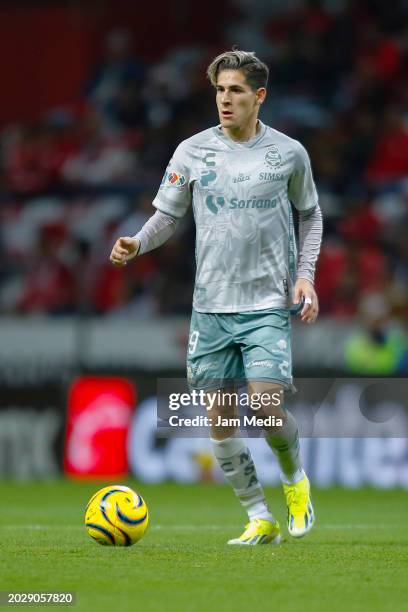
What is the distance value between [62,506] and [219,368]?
12.6 feet

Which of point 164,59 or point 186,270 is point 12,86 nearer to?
point 164,59

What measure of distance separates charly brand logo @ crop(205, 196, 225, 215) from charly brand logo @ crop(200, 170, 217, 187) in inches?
2.9

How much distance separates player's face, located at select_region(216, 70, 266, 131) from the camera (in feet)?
23.1

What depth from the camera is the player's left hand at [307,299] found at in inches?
272

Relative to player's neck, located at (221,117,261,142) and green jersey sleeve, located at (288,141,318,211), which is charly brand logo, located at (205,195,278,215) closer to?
green jersey sleeve, located at (288,141,318,211)

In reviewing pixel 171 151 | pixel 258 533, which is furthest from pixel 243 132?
pixel 171 151

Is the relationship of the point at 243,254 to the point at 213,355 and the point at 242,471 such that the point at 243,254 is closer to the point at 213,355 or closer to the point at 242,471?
the point at 213,355

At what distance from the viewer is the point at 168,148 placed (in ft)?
56.0

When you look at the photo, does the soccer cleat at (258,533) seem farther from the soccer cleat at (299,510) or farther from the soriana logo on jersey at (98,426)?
the soriana logo on jersey at (98,426)

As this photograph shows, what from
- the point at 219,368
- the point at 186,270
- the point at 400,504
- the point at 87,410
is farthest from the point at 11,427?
the point at 219,368

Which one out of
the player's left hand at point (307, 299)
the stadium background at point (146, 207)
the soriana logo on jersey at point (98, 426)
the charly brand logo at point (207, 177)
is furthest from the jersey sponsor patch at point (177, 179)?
the soriana logo on jersey at point (98, 426)

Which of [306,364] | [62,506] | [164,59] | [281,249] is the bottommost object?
[62,506]

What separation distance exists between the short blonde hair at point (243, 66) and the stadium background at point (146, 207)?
5.89 metres

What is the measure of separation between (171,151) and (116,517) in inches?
413
